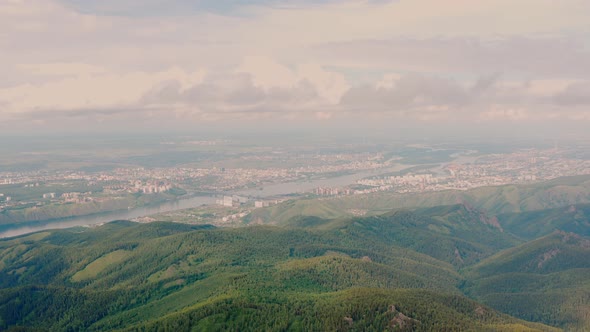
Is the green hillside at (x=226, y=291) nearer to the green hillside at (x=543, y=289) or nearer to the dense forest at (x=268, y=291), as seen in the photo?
the dense forest at (x=268, y=291)

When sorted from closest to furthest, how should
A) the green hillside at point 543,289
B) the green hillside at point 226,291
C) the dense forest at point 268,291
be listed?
1. the green hillside at point 226,291
2. the dense forest at point 268,291
3. the green hillside at point 543,289

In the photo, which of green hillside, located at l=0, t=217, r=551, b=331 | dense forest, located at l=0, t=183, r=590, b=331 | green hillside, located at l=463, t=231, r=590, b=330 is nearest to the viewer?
green hillside, located at l=0, t=217, r=551, b=331

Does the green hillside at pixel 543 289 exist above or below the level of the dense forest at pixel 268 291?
below

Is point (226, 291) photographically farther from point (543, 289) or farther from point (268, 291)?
point (543, 289)

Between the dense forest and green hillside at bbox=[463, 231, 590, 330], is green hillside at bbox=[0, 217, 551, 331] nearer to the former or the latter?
the dense forest

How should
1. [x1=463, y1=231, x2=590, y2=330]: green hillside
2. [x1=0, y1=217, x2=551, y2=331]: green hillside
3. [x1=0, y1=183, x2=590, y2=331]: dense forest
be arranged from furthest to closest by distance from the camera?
[x1=463, y1=231, x2=590, y2=330]: green hillside, [x1=0, y1=183, x2=590, y2=331]: dense forest, [x1=0, y1=217, x2=551, y2=331]: green hillside

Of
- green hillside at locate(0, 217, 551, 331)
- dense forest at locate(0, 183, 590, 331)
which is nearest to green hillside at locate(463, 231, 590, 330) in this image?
dense forest at locate(0, 183, 590, 331)

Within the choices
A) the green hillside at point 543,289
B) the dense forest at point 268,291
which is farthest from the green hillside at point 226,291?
the green hillside at point 543,289

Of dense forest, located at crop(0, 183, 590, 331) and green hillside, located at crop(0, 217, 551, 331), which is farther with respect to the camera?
dense forest, located at crop(0, 183, 590, 331)

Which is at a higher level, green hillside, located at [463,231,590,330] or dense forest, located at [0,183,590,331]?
dense forest, located at [0,183,590,331]

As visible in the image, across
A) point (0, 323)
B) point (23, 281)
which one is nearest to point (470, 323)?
point (0, 323)

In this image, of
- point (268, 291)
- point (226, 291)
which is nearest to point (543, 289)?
point (268, 291)

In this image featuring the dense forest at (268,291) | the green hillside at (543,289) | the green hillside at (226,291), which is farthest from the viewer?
the green hillside at (543,289)
